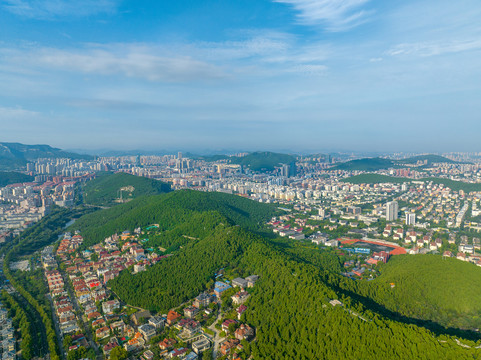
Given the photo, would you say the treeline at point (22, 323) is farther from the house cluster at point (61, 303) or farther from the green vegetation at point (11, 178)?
the green vegetation at point (11, 178)

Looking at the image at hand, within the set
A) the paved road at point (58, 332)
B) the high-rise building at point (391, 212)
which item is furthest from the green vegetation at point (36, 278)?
the high-rise building at point (391, 212)

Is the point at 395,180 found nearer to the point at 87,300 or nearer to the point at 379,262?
the point at 379,262

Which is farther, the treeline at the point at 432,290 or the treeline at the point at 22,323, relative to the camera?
the treeline at the point at 432,290

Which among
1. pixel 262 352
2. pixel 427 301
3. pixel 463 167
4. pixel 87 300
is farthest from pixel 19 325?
pixel 463 167

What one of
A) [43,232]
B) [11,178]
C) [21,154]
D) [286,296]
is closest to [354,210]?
[286,296]

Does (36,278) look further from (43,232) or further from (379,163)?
(379,163)

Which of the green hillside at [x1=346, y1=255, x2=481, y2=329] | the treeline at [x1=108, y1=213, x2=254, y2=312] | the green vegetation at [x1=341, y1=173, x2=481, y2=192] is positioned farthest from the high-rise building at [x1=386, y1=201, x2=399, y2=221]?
the green vegetation at [x1=341, y1=173, x2=481, y2=192]

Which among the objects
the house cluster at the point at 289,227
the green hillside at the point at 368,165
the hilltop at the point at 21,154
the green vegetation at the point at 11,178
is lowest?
the house cluster at the point at 289,227

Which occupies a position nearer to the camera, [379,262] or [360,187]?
[379,262]
